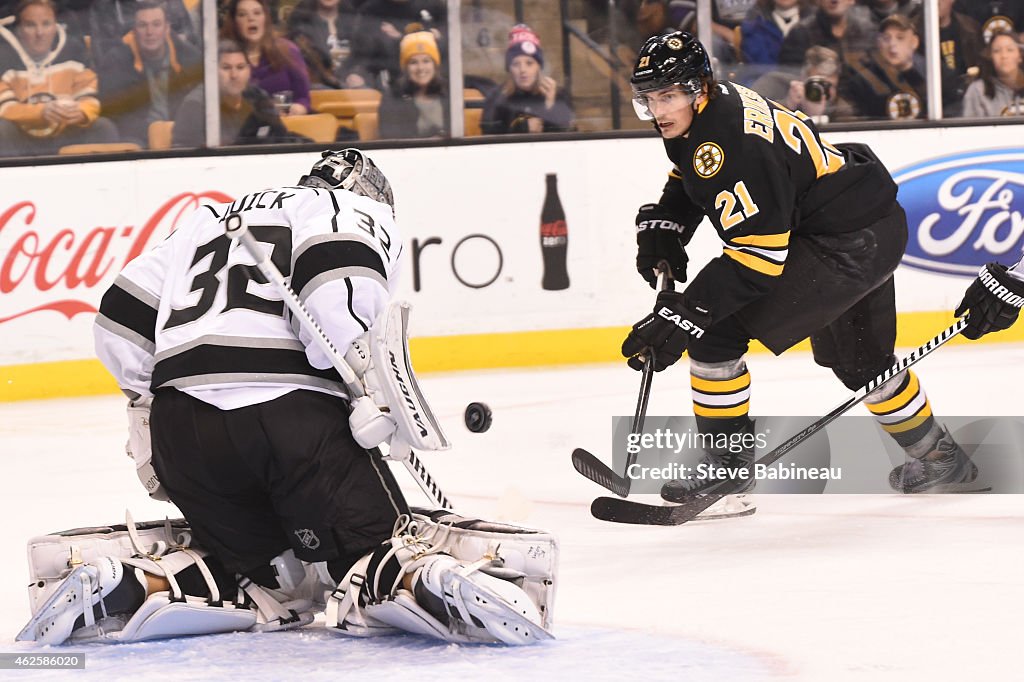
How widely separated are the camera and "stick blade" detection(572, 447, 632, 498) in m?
3.61

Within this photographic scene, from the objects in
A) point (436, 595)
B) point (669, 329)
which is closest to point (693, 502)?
point (669, 329)

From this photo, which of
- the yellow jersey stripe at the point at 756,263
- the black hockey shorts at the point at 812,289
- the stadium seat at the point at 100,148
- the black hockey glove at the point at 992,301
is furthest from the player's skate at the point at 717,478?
the stadium seat at the point at 100,148

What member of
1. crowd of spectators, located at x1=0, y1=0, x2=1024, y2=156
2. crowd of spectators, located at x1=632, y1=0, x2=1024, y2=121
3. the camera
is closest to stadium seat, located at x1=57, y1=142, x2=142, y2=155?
crowd of spectators, located at x1=0, y1=0, x2=1024, y2=156

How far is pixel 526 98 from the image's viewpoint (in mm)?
6355

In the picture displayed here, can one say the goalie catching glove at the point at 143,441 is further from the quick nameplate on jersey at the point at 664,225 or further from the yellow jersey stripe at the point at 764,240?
the quick nameplate on jersey at the point at 664,225

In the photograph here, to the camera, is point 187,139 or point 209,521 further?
point 187,139

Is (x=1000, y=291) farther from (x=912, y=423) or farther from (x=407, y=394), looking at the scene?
(x=407, y=394)

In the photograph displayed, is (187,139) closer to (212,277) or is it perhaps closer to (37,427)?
(37,427)

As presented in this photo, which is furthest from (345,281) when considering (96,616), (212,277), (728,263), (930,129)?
(930,129)

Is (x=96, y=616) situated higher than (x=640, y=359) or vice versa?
(x=640, y=359)

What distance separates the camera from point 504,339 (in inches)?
238

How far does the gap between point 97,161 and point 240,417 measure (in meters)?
3.69

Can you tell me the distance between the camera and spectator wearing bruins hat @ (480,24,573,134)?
630 centimetres

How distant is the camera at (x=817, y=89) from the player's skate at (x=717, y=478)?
138 inches
